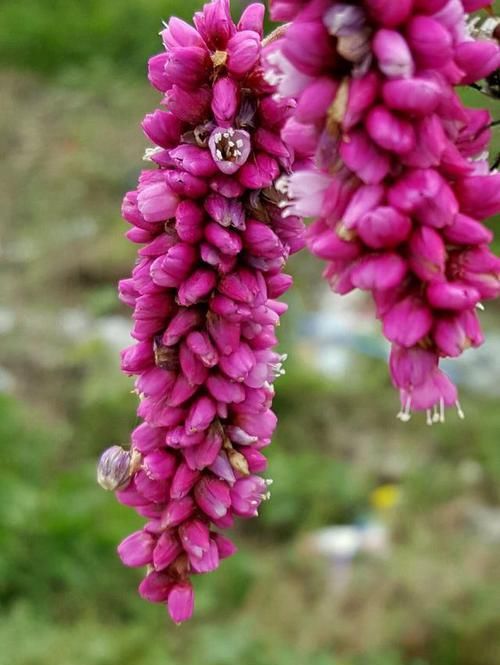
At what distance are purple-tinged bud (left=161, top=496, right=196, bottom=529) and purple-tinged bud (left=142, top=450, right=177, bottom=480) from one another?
4cm

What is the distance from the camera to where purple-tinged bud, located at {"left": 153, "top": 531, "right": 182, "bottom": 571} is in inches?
59.6

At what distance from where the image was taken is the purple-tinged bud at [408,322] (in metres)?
1.11

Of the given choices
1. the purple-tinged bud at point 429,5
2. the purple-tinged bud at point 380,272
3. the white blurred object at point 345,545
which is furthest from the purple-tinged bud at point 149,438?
the white blurred object at point 345,545

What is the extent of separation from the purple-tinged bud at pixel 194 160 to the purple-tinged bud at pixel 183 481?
448 millimetres

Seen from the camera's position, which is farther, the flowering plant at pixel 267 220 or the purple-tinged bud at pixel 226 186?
the purple-tinged bud at pixel 226 186

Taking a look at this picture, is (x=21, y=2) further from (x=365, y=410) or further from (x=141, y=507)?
(x=141, y=507)

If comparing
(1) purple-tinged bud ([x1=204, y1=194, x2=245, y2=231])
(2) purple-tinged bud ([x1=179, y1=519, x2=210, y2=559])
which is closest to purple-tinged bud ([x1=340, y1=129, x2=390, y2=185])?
(1) purple-tinged bud ([x1=204, y1=194, x2=245, y2=231])

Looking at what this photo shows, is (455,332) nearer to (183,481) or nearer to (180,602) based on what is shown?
(183,481)

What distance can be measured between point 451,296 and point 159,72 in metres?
0.57

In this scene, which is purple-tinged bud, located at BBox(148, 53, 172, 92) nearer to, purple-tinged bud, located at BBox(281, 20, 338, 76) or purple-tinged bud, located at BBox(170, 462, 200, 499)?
purple-tinged bud, located at BBox(281, 20, 338, 76)

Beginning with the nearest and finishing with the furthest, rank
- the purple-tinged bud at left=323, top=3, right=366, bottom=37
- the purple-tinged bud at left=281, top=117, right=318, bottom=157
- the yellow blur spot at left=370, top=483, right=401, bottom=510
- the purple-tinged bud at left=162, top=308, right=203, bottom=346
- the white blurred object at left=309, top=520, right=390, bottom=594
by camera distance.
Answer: the purple-tinged bud at left=323, top=3, right=366, bottom=37
the purple-tinged bud at left=281, top=117, right=318, bottom=157
the purple-tinged bud at left=162, top=308, right=203, bottom=346
the white blurred object at left=309, top=520, right=390, bottom=594
the yellow blur spot at left=370, top=483, right=401, bottom=510

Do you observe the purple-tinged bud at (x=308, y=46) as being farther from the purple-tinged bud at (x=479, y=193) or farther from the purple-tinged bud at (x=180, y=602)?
the purple-tinged bud at (x=180, y=602)

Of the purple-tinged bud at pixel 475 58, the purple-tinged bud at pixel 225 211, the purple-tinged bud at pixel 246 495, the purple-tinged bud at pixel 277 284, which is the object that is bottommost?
the purple-tinged bud at pixel 246 495

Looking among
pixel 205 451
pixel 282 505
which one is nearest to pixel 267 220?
pixel 205 451
